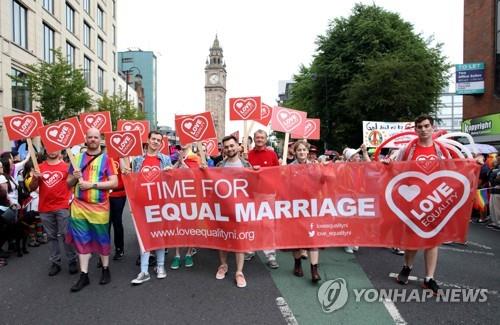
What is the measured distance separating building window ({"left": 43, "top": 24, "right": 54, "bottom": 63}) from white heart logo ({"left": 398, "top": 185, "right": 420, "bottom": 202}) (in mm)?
26408

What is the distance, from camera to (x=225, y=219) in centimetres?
493

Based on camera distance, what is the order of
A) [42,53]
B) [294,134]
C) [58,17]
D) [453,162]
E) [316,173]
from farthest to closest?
[58,17], [42,53], [294,134], [316,173], [453,162]

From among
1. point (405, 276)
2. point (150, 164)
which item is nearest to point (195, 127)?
point (150, 164)

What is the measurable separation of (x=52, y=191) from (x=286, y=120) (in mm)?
3556

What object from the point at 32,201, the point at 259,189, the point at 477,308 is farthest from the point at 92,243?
the point at 477,308

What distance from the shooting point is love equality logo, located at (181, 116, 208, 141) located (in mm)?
5379

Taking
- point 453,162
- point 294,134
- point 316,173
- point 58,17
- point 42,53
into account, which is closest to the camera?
point 453,162

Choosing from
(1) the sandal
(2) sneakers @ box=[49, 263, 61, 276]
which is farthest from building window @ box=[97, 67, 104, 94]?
(2) sneakers @ box=[49, 263, 61, 276]

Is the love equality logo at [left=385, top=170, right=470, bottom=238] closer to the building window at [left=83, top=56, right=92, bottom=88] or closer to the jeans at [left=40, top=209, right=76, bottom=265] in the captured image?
the jeans at [left=40, top=209, right=76, bottom=265]

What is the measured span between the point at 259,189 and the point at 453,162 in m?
2.27

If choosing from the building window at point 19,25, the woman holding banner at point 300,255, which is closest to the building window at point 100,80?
the building window at point 19,25

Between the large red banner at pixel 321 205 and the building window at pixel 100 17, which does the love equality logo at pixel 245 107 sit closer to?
the large red banner at pixel 321 205

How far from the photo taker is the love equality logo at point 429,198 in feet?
15.2

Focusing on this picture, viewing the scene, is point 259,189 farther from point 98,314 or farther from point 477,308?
point 477,308
